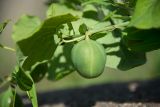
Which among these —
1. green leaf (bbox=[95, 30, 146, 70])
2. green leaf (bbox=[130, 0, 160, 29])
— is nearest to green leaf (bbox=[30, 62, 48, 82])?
green leaf (bbox=[95, 30, 146, 70])

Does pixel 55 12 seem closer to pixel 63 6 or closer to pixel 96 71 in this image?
pixel 63 6

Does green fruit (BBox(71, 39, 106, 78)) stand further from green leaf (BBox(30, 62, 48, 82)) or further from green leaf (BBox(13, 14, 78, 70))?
green leaf (BBox(30, 62, 48, 82))

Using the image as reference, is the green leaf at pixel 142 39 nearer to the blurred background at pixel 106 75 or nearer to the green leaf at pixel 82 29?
the green leaf at pixel 82 29

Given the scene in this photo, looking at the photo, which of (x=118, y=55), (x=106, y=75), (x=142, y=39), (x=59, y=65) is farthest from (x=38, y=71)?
(x=106, y=75)

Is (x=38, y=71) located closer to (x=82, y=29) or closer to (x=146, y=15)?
(x=82, y=29)

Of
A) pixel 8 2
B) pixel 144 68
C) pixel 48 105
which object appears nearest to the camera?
pixel 48 105

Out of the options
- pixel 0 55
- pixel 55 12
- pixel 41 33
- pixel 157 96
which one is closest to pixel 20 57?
pixel 41 33

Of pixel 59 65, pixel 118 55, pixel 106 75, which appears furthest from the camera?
pixel 106 75

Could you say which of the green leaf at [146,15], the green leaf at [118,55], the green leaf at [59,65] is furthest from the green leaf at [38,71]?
the green leaf at [146,15]
